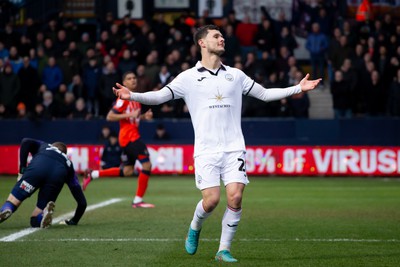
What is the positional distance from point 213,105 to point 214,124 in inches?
7.5

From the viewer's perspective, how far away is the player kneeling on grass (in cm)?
1234

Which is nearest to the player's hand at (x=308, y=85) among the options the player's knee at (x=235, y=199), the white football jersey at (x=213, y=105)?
the white football jersey at (x=213, y=105)

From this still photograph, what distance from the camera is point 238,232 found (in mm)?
12328

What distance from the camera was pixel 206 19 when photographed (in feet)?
91.0

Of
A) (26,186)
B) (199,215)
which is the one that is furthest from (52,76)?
(199,215)

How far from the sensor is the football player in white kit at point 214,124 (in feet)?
31.0

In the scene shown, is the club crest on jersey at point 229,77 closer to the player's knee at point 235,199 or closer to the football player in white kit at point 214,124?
the football player in white kit at point 214,124

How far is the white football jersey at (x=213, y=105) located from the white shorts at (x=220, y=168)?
0.06m

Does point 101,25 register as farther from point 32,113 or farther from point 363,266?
point 363,266

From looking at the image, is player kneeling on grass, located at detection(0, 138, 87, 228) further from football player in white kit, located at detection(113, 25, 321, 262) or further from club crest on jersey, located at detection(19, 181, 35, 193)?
football player in white kit, located at detection(113, 25, 321, 262)

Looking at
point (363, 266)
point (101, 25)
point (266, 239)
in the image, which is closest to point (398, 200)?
point (266, 239)

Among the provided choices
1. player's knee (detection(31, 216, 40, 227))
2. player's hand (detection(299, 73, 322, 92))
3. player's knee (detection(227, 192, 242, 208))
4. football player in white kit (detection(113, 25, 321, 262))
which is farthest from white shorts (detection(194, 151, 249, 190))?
player's knee (detection(31, 216, 40, 227))

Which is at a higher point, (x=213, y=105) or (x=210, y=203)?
(x=213, y=105)

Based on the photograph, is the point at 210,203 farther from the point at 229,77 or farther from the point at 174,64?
the point at 174,64
